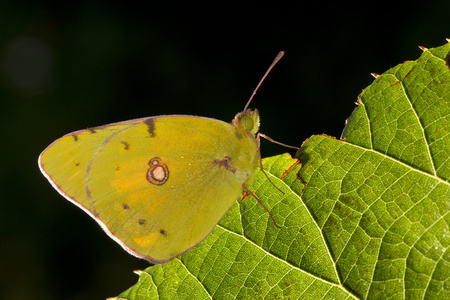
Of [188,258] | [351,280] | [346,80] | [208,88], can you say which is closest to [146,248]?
[188,258]

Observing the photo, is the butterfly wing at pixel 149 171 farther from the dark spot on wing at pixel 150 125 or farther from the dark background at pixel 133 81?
the dark background at pixel 133 81

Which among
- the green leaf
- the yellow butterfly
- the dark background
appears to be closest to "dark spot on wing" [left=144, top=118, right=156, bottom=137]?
the yellow butterfly

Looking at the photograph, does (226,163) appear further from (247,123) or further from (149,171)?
(149,171)

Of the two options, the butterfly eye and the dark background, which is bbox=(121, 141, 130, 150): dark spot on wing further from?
the dark background

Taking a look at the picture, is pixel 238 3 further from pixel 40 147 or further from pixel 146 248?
pixel 146 248

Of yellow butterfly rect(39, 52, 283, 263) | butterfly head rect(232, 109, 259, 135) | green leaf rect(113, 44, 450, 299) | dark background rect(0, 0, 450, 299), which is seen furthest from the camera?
dark background rect(0, 0, 450, 299)

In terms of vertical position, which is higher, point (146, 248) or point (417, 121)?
point (417, 121)

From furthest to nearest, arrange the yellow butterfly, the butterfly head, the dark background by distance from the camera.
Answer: the dark background < the butterfly head < the yellow butterfly

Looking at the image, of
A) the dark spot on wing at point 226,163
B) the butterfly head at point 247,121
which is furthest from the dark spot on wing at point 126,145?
the butterfly head at point 247,121
